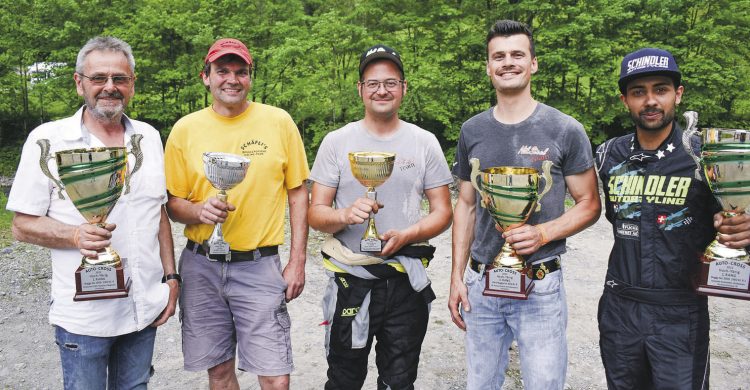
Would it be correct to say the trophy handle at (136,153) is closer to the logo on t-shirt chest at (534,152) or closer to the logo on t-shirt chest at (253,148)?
the logo on t-shirt chest at (253,148)

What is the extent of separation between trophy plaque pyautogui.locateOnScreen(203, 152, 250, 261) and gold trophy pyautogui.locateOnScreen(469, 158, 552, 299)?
1301 mm

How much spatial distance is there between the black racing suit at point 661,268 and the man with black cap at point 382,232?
1.09 metres

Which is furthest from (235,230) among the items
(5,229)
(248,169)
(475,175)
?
(5,229)

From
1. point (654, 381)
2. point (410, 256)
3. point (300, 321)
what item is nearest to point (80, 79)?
point (410, 256)

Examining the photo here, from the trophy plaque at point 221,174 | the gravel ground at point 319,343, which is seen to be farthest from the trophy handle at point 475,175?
the gravel ground at point 319,343

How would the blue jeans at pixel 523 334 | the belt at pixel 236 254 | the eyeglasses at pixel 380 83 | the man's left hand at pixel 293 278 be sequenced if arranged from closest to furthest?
the blue jeans at pixel 523 334 < the eyeglasses at pixel 380 83 < the belt at pixel 236 254 < the man's left hand at pixel 293 278

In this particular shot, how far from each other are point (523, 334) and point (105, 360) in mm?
2300

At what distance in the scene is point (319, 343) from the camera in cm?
553

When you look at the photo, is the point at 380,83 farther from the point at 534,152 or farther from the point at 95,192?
the point at 95,192

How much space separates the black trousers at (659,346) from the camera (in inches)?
110

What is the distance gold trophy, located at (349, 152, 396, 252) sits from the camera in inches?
116

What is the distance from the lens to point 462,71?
573 inches

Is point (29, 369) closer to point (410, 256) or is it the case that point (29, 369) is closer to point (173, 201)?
point (173, 201)

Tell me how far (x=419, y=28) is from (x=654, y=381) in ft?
43.3
